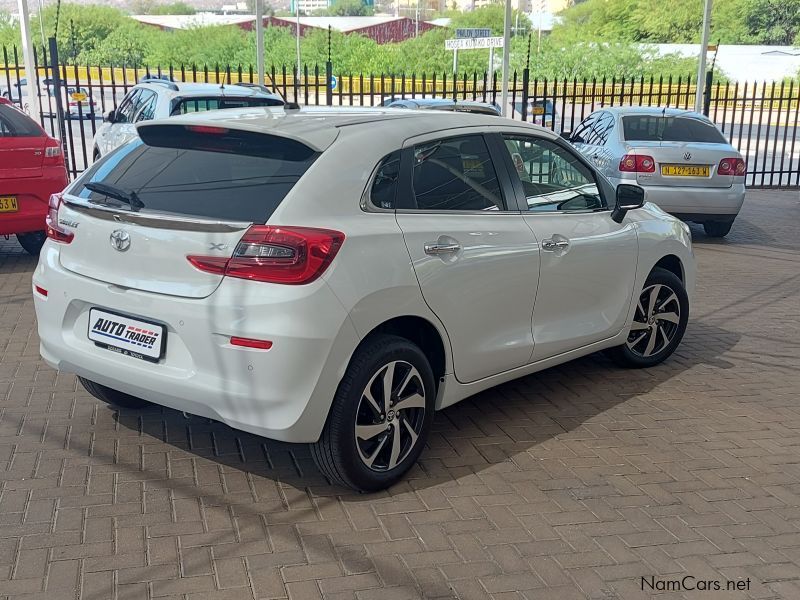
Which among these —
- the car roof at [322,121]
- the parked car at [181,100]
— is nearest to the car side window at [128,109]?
the parked car at [181,100]

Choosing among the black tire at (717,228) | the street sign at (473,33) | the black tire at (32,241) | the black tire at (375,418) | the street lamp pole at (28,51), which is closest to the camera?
the black tire at (375,418)

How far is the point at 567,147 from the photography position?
17.8 ft

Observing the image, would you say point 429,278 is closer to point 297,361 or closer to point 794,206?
point 297,361

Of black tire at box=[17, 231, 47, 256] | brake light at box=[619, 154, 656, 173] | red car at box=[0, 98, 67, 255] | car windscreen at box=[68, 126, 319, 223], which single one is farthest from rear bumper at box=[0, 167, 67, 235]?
brake light at box=[619, 154, 656, 173]

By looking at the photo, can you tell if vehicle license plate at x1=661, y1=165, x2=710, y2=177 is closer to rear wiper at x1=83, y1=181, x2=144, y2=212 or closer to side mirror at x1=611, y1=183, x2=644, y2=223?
side mirror at x1=611, y1=183, x2=644, y2=223

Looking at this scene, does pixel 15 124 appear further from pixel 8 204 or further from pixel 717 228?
pixel 717 228

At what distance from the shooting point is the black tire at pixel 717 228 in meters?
11.8

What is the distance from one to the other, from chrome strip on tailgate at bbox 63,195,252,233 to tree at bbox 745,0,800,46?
84.2 meters

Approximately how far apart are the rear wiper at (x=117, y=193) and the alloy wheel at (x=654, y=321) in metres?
3.36

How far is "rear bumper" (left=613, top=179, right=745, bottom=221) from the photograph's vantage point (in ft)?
35.6

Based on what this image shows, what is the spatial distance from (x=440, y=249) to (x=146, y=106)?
7.37 m

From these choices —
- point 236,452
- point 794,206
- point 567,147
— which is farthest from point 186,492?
point 794,206

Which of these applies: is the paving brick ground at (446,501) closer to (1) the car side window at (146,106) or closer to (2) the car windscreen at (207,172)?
(2) the car windscreen at (207,172)

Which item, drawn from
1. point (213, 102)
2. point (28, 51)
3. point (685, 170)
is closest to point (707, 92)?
point (685, 170)
